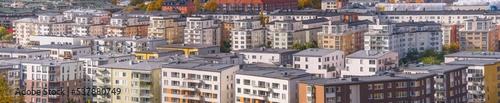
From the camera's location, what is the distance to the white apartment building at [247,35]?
102 feet

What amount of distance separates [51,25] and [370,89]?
61.6 feet

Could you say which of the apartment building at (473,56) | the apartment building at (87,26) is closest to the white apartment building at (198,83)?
the apartment building at (473,56)

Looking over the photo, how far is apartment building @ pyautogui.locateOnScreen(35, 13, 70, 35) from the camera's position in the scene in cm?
3516

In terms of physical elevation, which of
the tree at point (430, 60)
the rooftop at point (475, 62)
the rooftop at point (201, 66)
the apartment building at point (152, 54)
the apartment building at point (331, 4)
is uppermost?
the apartment building at point (331, 4)

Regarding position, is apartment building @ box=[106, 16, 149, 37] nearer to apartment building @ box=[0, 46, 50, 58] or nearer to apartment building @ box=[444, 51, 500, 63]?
apartment building @ box=[0, 46, 50, 58]

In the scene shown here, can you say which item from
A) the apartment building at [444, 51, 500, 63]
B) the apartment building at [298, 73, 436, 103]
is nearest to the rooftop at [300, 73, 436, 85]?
the apartment building at [298, 73, 436, 103]

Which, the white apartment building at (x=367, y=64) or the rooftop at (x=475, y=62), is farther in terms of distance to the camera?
the white apartment building at (x=367, y=64)

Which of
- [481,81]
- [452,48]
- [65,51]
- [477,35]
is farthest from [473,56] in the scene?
[65,51]

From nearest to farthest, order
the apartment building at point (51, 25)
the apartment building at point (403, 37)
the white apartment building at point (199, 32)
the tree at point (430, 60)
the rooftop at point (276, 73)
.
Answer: the rooftop at point (276, 73) → the tree at point (430, 60) → the apartment building at point (403, 37) → the white apartment building at point (199, 32) → the apartment building at point (51, 25)

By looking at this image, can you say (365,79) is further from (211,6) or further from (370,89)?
(211,6)

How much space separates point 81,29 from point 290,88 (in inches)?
654

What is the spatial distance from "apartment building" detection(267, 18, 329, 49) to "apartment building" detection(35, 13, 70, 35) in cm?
719

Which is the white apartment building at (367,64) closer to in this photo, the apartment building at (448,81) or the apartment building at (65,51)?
the apartment building at (448,81)

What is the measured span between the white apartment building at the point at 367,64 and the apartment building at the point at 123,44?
22.0 ft
